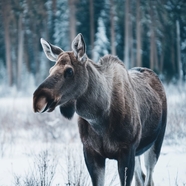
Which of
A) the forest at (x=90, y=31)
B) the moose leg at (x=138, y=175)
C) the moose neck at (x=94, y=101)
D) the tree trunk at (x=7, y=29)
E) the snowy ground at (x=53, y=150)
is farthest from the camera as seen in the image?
the tree trunk at (x=7, y=29)

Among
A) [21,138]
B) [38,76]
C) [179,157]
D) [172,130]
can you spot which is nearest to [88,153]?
[179,157]

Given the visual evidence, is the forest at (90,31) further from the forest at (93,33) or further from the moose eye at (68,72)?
the moose eye at (68,72)

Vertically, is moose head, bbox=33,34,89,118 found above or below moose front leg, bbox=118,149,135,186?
above

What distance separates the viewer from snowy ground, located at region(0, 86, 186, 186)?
685cm

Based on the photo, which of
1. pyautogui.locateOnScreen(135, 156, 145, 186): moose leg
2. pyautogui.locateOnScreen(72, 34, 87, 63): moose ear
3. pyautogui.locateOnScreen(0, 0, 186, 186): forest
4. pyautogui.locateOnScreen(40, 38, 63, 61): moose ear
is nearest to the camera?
pyautogui.locateOnScreen(72, 34, 87, 63): moose ear

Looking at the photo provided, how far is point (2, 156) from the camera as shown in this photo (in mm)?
9250

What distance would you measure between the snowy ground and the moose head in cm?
140

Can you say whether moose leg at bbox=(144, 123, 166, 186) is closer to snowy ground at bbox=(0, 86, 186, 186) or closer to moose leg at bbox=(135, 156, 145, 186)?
moose leg at bbox=(135, 156, 145, 186)

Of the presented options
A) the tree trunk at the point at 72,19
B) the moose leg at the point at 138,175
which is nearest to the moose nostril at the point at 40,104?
the moose leg at the point at 138,175

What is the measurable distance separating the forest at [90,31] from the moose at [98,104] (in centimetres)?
2313

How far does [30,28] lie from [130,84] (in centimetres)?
3044

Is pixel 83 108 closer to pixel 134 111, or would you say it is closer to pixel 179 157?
pixel 134 111

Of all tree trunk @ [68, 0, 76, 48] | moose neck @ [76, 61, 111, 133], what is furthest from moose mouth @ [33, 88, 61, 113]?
tree trunk @ [68, 0, 76, 48]

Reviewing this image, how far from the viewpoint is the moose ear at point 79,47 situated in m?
4.34
